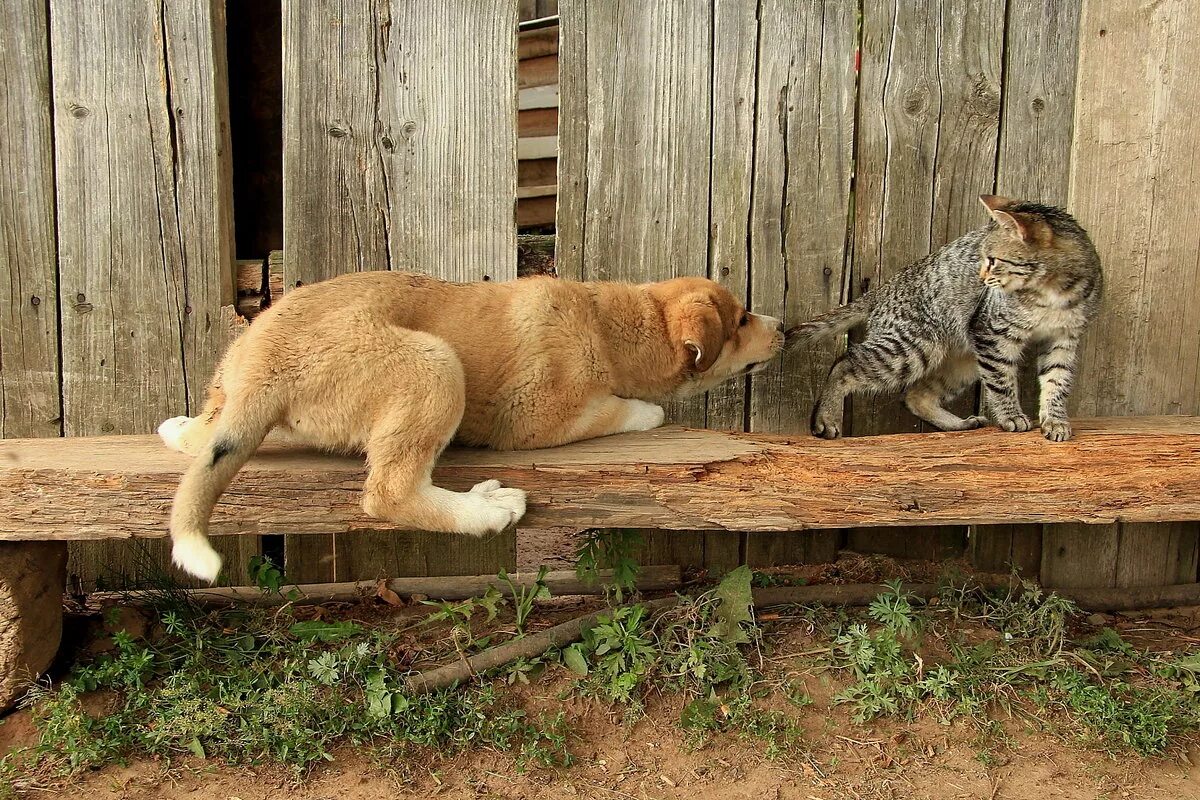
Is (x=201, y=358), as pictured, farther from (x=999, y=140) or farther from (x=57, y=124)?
(x=999, y=140)

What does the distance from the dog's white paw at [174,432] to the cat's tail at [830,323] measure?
2.78 m

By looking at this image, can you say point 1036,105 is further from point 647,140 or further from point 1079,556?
point 1079,556

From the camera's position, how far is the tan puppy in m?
3.22

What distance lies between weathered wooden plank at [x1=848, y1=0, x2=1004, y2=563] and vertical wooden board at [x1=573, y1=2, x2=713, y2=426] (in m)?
0.81

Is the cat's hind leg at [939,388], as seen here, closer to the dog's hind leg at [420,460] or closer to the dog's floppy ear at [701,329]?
the dog's floppy ear at [701,329]

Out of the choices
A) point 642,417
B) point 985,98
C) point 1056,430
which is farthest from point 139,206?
point 1056,430

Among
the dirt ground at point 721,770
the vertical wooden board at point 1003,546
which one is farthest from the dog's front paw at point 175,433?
the vertical wooden board at point 1003,546

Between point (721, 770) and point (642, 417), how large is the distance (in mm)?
1487

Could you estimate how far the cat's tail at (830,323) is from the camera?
170 inches

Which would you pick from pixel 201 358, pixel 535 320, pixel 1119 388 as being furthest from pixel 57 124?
pixel 1119 388

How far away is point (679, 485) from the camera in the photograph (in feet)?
11.3

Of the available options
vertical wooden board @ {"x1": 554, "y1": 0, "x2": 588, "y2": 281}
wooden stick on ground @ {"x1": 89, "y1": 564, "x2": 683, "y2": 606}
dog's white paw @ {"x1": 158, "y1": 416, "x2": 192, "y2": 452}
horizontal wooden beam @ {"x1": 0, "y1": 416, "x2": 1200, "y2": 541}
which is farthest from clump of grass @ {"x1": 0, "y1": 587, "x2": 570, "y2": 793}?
vertical wooden board @ {"x1": 554, "y1": 0, "x2": 588, "y2": 281}

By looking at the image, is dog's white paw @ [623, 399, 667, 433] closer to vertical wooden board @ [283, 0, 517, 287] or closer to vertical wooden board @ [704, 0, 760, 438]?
vertical wooden board @ [704, 0, 760, 438]

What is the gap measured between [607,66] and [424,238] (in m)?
1.21
